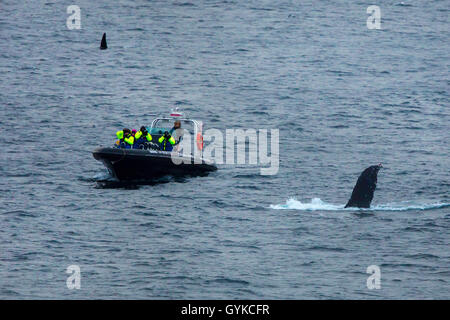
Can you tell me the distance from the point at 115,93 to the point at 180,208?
26678 millimetres

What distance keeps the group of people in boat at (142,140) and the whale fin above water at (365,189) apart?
7.73 metres

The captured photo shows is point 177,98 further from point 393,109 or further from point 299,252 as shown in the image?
point 299,252

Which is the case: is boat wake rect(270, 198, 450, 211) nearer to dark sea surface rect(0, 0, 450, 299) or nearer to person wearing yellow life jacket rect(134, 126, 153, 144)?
dark sea surface rect(0, 0, 450, 299)

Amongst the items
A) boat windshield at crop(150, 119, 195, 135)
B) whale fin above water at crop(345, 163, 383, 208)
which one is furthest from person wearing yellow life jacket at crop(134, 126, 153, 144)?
whale fin above water at crop(345, 163, 383, 208)

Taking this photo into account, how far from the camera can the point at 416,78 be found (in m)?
64.5

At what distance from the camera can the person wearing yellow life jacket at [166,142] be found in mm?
34094

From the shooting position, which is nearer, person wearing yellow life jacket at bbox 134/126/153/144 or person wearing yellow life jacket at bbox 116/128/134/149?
person wearing yellow life jacket at bbox 116/128/134/149

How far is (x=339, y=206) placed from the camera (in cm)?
3114

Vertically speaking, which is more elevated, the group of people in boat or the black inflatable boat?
the group of people in boat

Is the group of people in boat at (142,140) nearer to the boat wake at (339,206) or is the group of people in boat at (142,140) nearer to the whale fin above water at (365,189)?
the boat wake at (339,206)

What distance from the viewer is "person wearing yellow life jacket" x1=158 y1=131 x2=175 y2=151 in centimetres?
3409

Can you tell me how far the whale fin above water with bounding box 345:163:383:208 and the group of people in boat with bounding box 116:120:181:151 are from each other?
773 centimetres

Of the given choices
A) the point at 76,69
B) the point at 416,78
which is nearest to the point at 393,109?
the point at 416,78

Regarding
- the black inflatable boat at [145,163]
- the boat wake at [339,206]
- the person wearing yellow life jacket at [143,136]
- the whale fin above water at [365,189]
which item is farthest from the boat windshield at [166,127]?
the whale fin above water at [365,189]
